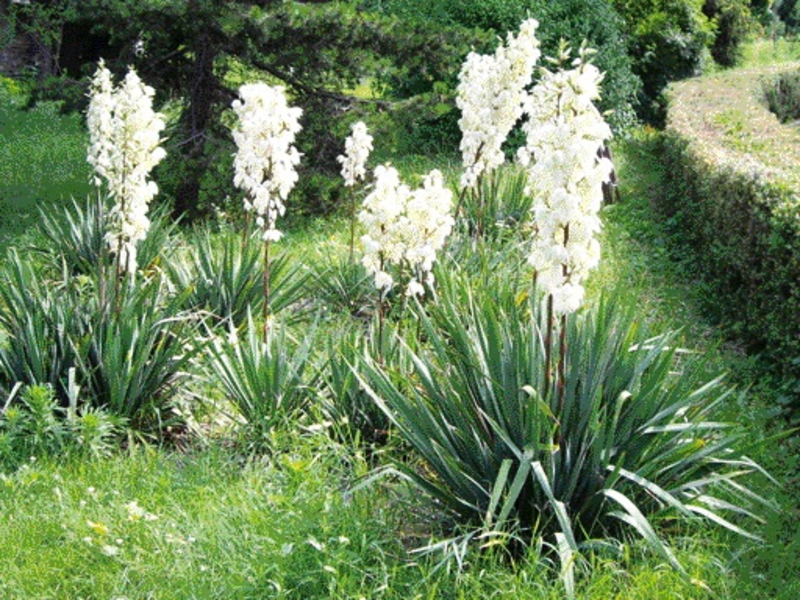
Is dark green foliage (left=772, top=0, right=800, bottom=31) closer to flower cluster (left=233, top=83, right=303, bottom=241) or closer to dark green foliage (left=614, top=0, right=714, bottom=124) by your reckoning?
dark green foliage (left=614, top=0, right=714, bottom=124)

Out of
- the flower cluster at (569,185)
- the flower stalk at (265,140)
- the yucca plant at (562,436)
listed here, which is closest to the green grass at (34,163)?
the flower stalk at (265,140)

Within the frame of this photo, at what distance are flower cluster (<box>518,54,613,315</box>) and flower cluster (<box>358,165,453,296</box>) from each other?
1101mm

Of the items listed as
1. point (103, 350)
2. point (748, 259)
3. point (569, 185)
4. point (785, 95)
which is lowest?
point (103, 350)

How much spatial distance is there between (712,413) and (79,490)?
3112 millimetres

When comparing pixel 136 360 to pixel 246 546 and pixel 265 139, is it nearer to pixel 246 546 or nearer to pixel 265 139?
pixel 265 139

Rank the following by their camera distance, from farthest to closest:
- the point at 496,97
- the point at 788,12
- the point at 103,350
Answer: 1. the point at 788,12
2. the point at 496,97
3. the point at 103,350

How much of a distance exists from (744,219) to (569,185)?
405cm

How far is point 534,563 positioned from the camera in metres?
3.43

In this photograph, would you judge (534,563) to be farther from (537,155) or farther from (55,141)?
(55,141)

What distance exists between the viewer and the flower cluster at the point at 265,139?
489 centimetres

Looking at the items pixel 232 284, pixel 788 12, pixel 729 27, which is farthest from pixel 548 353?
pixel 788 12

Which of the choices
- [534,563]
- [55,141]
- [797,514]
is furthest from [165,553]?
[55,141]

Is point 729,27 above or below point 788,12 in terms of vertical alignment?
below

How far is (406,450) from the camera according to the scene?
4656mm
